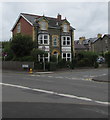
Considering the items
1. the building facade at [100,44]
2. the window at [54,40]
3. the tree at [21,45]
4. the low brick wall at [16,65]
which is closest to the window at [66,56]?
the window at [54,40]

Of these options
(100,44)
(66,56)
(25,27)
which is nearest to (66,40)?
(66,56)

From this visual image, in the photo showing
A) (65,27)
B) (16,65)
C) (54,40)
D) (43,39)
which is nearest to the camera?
(16,65)

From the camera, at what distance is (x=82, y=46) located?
8319cm

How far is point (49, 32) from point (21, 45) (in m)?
8.73

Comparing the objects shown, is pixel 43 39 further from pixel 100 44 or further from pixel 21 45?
pixel 100 44

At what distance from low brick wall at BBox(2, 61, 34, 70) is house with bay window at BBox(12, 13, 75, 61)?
244 inches

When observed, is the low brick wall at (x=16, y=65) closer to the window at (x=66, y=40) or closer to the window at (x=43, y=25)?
the window at (x=43, y=25)

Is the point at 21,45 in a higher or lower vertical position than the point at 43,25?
lower

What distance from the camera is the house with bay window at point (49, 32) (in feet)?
130

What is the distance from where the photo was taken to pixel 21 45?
110 ft

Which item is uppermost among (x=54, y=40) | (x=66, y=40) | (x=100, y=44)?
(x=100, y=44)

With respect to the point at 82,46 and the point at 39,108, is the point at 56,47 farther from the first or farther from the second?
the point at 82,46

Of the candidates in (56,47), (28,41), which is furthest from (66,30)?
(28,41)

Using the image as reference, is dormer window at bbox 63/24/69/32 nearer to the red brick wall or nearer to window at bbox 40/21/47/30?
window at bbox 40/21/47/30
